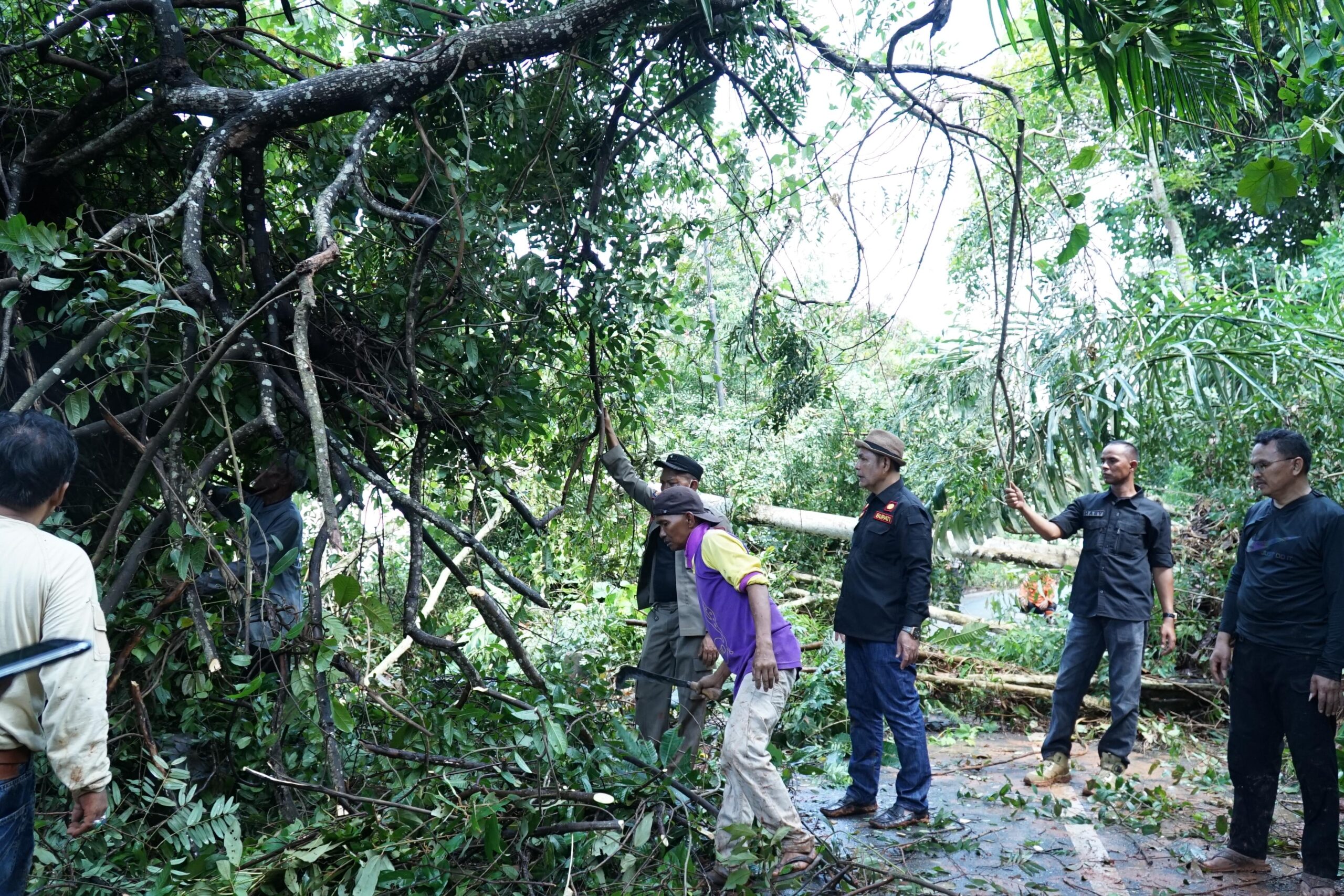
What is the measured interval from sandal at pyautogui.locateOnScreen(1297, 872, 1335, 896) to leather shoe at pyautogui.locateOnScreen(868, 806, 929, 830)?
5.20ft

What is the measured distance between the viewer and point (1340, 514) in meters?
3.87

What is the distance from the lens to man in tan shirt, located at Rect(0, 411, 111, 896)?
2.34m

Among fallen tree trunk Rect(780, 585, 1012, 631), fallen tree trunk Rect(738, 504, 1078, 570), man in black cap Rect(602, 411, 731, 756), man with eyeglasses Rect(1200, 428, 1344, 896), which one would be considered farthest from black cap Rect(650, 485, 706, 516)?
fallen tree trunk Rect(780, 585, 1012, 631)

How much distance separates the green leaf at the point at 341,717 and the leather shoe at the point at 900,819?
115 inches

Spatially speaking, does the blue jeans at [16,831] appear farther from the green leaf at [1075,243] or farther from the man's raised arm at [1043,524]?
the man's raised arm at [1043,524]

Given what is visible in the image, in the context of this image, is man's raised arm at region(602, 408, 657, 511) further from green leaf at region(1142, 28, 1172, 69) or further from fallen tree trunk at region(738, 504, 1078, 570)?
green leaf at region(1142, 28, 1172, 69)

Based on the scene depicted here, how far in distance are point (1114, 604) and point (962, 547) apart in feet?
8.45

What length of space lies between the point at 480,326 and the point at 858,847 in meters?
2.98

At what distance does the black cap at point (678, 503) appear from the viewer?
13.8ft

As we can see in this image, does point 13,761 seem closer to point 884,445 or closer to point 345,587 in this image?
point 345,587

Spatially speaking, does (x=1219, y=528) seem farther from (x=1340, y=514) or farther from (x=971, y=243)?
(x=1340, y=514)

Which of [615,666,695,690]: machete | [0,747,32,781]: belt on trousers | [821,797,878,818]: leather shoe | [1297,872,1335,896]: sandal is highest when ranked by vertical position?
[0,747,32,781]: belt on trousers

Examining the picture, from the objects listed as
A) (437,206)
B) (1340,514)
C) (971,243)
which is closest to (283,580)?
(437,206)

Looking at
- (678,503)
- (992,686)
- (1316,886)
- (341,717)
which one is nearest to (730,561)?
(678,503)
